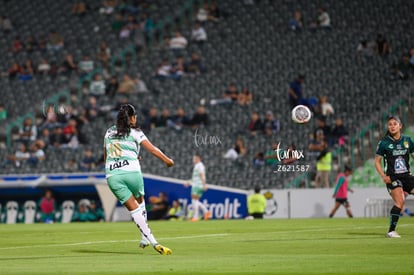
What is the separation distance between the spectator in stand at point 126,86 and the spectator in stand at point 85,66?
8.51ft

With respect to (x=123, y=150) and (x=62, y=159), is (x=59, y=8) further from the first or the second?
(x=123, y=150)

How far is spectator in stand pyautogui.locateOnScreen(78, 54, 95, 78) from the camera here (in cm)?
4406

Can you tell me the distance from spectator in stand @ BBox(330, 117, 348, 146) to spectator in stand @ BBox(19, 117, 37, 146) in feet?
42.5

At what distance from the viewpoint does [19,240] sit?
67.3 feet

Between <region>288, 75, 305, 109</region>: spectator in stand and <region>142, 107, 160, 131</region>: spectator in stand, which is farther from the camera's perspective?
<region>142, 107, 160, 131</region>: spectator in stand

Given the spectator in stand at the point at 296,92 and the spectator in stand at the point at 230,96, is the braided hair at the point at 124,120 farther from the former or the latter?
the spectator in stand at the point at 230,96

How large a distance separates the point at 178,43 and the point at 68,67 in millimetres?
5205

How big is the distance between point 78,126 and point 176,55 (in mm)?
5763

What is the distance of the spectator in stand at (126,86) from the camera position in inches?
1641

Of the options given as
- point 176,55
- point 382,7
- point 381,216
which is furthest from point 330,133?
point 176,55

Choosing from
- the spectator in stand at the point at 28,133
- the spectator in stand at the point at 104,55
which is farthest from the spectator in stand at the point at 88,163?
the spectator in stand at the point at 104,55

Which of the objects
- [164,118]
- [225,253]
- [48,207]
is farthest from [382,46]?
[225,253]

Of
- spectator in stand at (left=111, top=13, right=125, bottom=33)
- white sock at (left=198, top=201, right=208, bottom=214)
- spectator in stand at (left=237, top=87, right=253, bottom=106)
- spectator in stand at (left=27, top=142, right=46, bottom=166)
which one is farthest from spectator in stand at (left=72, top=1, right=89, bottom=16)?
white sock at (left=198, top=201, right=208, bottom=214)

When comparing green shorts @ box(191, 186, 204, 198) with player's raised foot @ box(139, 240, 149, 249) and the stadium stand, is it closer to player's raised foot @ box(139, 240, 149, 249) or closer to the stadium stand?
the stadium stand
